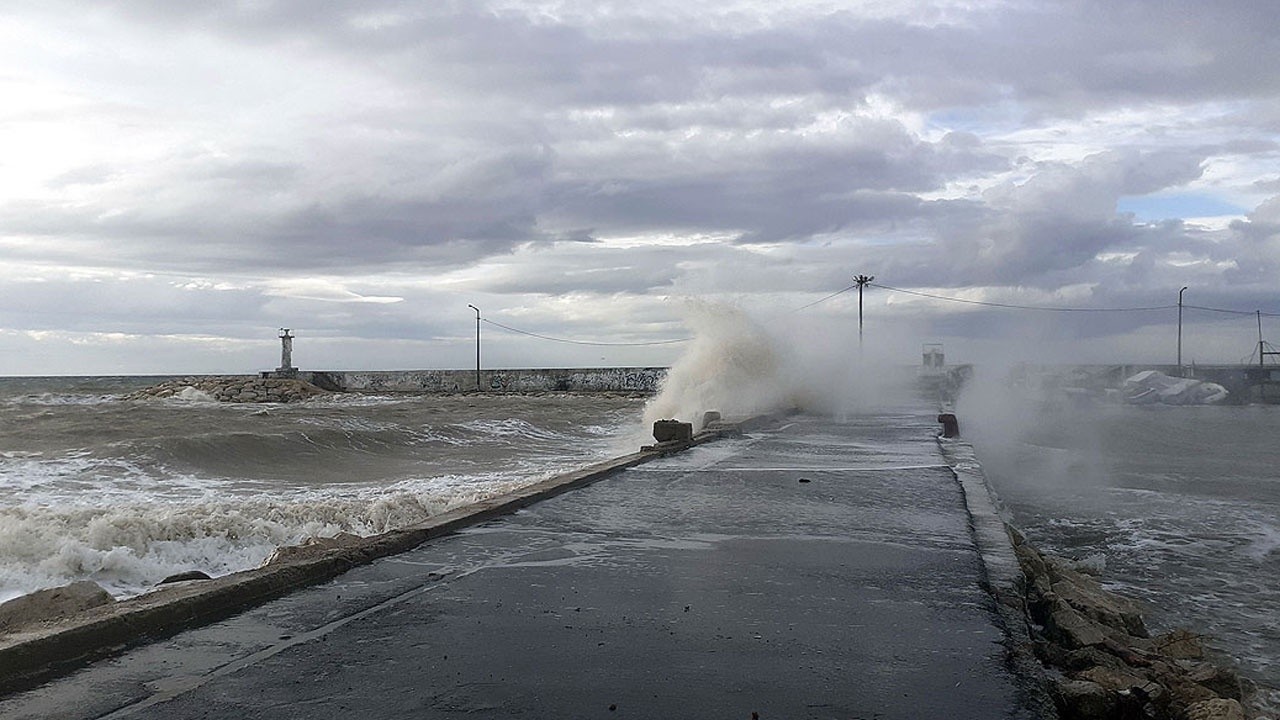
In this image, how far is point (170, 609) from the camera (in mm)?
4945

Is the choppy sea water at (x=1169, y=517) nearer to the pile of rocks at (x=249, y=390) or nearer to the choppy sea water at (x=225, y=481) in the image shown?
the choppy sea water at (x=225, y=481)

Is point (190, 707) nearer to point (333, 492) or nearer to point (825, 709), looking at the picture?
point (825, 709)

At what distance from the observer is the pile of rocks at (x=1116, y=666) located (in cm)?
413

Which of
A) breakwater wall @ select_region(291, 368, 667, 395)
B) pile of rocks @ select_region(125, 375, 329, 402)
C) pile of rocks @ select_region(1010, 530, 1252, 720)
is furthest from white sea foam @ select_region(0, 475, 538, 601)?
breakwater wall @ select_region(291, 368, 667, 395)

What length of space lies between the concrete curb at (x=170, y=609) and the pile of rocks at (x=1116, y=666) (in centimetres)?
402

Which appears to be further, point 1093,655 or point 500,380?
point 500,380

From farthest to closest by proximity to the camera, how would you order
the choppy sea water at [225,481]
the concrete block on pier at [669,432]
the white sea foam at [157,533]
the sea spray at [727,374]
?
the sea spray at [727,374], the concrete block on pier at [669,432], the choppy sea water at [225,481], the white sea foam at [157,533]

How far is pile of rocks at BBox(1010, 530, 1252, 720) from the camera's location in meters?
4.13

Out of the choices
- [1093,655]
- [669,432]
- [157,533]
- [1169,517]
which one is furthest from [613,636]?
[1169,517]

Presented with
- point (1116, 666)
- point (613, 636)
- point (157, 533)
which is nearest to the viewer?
point (613, 636)

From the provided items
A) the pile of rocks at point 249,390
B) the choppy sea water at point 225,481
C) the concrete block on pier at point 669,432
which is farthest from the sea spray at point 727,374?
the pile of rocks at point 249,390

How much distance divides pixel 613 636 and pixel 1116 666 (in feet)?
8.01

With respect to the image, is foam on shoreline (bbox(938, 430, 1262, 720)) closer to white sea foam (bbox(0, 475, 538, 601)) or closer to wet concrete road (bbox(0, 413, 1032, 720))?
wet concrete road (bbox(0, 413, 1032, 720))

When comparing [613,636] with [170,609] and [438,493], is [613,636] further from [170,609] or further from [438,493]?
[438,493]
